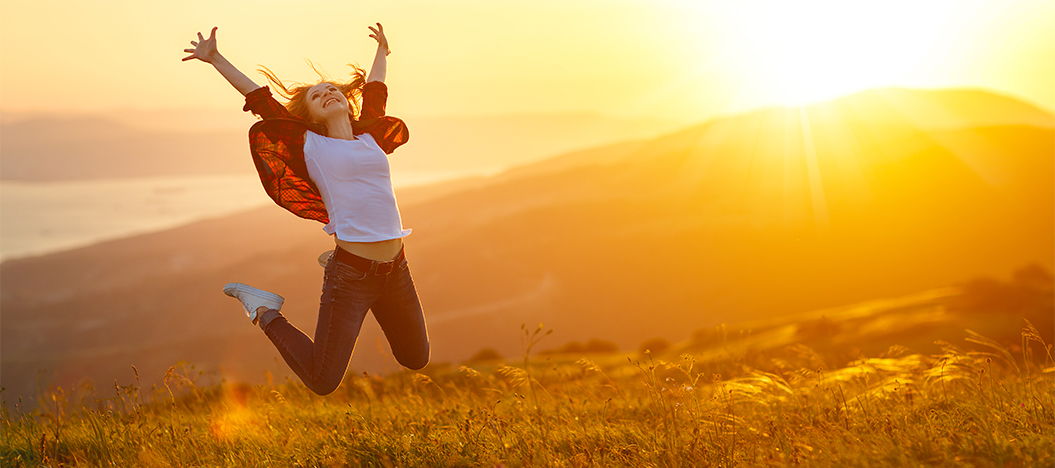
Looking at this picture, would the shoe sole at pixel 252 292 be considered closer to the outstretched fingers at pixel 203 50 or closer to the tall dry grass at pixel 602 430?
the tall dry grass at pixel 602 430

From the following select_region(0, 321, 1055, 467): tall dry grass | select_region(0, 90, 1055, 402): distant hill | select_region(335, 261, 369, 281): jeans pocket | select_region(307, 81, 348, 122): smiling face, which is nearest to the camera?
select_region(0, 321, 1055, 467): tall dry grass

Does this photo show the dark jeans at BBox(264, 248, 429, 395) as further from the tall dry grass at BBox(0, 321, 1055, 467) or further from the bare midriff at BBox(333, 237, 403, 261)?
the tall dry grass at BBox(0, 321, 1055, 467)

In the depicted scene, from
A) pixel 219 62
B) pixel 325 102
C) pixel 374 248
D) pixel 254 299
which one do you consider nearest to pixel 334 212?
pixel 374 248

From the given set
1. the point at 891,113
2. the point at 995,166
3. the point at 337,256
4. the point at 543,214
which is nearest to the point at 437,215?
the point at 543,214

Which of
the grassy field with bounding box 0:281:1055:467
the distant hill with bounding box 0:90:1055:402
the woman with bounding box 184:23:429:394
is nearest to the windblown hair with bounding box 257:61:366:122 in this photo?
the woman with bounding box 184:23:429:394

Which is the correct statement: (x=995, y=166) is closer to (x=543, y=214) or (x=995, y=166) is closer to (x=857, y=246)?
(x=857, y=246)

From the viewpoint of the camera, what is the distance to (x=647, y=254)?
10062 cm

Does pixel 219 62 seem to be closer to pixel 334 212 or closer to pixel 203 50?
pixel 203 50

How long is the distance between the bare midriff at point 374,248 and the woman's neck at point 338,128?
890 mm

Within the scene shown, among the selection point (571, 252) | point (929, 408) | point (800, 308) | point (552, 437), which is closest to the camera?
point (552, 437)

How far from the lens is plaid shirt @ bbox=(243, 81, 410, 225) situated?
4.81 meters

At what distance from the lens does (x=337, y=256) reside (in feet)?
14.7

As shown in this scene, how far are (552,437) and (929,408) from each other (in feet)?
9.51

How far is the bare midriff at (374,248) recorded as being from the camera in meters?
4.47
